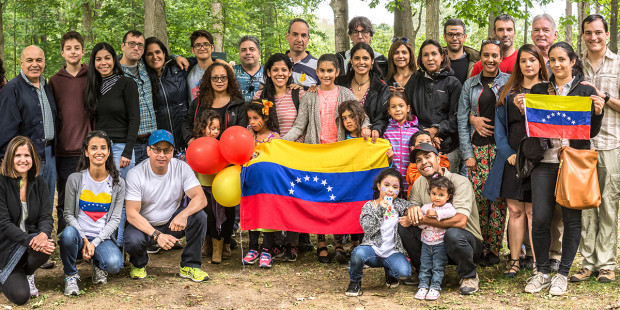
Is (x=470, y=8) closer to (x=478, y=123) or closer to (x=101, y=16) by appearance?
(x=478, y=123)

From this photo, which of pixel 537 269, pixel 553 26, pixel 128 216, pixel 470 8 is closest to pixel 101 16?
pixel 470 8

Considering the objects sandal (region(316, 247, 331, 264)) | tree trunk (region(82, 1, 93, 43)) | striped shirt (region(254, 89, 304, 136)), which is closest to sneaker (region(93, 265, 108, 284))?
sandal (region(316, 247, 331, 264))

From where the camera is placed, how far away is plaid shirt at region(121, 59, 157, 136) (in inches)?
271

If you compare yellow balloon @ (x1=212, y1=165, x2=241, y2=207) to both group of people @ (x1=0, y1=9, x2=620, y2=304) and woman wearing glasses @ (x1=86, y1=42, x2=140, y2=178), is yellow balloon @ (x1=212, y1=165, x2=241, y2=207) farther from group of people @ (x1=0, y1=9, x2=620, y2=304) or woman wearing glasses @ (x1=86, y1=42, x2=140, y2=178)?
woman wearing glasses @ (x1=86, y1=42, x2=140, y2=178)

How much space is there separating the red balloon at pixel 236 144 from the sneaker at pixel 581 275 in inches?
139

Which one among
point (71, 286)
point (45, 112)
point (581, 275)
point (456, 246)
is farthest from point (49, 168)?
point (581, 275)

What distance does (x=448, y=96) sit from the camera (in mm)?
6504

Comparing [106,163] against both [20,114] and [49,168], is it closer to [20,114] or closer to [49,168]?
[49,168]

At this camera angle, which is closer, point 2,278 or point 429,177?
point 2,278

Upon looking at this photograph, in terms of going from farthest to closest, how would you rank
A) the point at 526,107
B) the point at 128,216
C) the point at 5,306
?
the point at 128,216
the point at 526,107
the point at 5,306

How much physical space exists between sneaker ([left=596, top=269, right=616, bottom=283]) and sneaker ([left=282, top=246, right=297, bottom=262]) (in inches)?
127

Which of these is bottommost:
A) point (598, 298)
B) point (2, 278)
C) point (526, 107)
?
point (598, 298)

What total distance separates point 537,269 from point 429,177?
1345mm

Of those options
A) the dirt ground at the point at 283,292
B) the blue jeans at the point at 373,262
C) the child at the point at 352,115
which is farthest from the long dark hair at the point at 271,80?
the blue jeans at the point at 373,262
